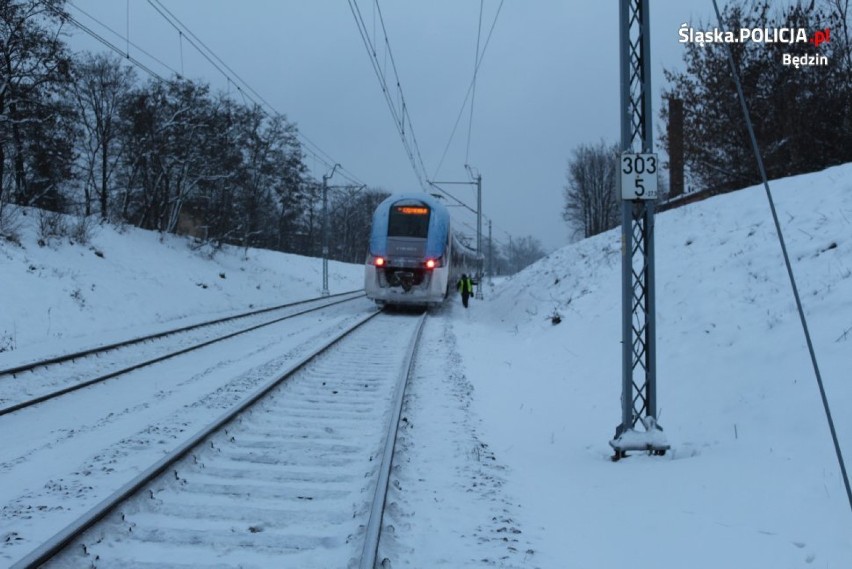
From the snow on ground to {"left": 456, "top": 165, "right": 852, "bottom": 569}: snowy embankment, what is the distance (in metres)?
0.02

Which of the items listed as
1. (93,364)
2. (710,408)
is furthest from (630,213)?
(93,364)

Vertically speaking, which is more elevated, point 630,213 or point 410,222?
point 410,222

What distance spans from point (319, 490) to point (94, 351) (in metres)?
8.23

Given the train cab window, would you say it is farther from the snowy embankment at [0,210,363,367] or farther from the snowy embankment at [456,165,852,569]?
the snowy embankment at [456,165,852,569]

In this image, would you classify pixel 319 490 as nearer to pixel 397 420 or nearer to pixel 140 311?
pixel 397 420

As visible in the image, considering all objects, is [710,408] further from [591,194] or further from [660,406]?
[591,194]

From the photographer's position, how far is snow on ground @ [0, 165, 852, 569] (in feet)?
13.3

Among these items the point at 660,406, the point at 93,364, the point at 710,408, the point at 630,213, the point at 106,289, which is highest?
the point at 630,213

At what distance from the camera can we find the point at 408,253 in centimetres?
2047

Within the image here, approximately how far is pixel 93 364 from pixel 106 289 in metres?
8.19

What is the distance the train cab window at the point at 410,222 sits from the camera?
20734 millimetres

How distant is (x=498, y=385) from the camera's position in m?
9.88

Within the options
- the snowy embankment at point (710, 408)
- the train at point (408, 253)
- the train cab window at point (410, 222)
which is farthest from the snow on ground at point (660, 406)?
the train cab window at point (410, 222)

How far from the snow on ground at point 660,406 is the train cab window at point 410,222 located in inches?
216
